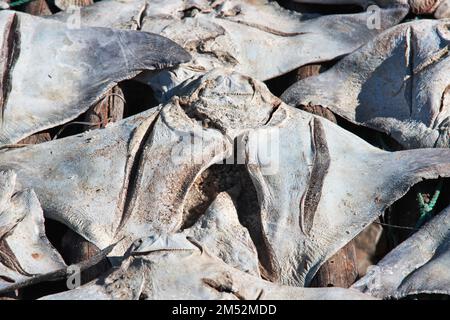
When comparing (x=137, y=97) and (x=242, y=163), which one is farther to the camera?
(x=137, y=97)

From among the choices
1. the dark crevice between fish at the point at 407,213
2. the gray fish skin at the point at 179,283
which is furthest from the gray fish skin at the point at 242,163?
the gray fish skin at the point at 179,283

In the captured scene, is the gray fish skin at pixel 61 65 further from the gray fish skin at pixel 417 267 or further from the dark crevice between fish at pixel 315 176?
the gray fish skin at pixel 417 267

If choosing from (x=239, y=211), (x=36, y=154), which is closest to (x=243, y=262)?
(x=239, y=211)

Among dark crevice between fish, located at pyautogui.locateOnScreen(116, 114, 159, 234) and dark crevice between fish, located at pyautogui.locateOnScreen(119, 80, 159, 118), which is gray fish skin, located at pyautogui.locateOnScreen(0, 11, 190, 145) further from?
dark crevice between fish, located at pyautogui.locateOnScreen(116, 114, 159, 234)

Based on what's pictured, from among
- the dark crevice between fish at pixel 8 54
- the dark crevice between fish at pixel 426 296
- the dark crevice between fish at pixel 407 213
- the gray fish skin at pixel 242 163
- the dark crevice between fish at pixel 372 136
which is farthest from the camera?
the dark crevice between fish at pixel 372 136

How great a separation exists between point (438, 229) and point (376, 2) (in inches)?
55.8

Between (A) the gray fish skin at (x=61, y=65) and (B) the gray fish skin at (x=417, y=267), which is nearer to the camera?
(B) the gray fish skin at (x=417, y=267)

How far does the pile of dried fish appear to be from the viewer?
3539 millimetres

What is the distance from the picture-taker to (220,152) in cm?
386

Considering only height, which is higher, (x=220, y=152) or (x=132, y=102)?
(x=220, y=152)

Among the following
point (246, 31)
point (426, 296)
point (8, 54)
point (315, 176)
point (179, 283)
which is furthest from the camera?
point (246, 31)

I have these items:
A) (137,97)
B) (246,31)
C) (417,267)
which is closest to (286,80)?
(246,31)

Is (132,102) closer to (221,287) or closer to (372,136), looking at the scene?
(372,136)

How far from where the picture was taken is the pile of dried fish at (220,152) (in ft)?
11.6
